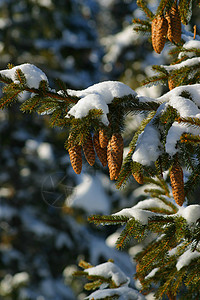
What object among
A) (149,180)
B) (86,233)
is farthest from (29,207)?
(149,180)

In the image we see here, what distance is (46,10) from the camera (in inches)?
458

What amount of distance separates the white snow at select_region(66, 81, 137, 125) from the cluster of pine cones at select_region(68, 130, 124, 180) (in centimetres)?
14

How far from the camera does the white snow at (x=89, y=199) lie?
9086 millimetres

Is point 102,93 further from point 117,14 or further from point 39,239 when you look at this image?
point 117,14

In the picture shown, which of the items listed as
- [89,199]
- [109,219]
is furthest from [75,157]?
[89,199]

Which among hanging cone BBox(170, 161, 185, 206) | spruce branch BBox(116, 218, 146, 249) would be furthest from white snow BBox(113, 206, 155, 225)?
hanging cone BBox(170, 161, 185, 206)

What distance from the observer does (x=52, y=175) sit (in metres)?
9.61

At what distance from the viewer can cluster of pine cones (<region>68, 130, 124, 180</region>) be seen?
183cm

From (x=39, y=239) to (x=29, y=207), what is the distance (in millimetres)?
993

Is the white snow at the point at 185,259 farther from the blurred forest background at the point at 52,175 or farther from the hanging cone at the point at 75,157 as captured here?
the blurred forest background at the point at 52,175

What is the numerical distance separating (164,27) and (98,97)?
0.78 m

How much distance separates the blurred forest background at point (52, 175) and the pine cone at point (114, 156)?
6.75 meters

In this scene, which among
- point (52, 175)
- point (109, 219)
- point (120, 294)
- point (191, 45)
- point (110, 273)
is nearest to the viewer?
point (109, 219)

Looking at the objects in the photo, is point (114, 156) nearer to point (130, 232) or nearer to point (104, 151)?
point (104, 151)
